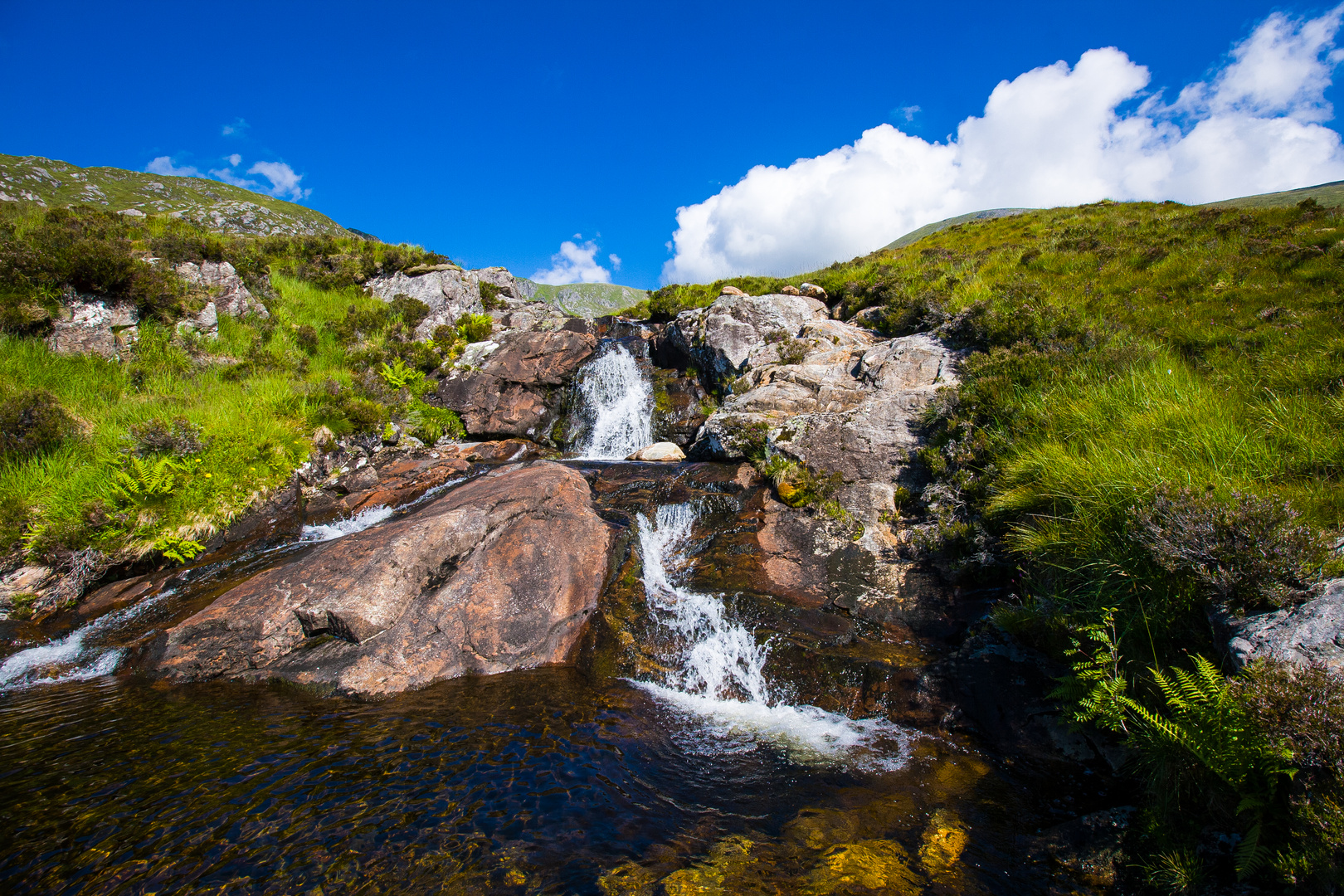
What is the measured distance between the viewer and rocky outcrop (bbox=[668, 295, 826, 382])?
18.6 m

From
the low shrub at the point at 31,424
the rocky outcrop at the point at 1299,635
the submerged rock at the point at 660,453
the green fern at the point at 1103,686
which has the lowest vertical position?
the green fern at the point at 1103,686

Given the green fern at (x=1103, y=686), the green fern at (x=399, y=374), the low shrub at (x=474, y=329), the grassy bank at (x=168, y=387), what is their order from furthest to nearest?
the low shrub at (x=474, y=329)
the green fern at (x=399, y=374)
the grassy bank at (x=168, y=387)
the green fern at (x=1103, y=686)

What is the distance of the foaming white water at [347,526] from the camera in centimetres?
1159

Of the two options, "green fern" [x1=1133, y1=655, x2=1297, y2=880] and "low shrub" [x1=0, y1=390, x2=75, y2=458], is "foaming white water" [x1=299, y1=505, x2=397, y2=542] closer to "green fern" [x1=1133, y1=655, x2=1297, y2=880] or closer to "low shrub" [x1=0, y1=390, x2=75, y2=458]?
"low shrub" [x1=0, y1=390, x2=75, y2=458]

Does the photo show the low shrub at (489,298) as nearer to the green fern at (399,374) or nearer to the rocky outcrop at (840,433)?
the green fern at (399,374)

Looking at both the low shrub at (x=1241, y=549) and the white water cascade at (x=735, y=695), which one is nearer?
the low shrub at (x=1241, y=549)

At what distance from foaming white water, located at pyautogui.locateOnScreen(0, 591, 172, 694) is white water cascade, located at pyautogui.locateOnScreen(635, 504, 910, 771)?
8472 millimetres

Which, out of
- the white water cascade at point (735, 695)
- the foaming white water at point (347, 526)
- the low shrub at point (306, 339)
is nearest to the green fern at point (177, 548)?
the foaming white water at point (347, 526)

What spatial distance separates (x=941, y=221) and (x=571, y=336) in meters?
180

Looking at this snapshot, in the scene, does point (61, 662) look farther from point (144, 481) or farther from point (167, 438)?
point (167, 438)

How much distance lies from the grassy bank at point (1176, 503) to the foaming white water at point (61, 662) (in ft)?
42.9

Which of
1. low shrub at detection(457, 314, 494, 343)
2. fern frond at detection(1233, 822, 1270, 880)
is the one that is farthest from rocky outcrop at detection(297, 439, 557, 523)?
fern frond at detection(1233, 822, 1270, 880)

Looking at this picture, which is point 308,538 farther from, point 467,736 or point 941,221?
point 941,221

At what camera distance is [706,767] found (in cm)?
543
